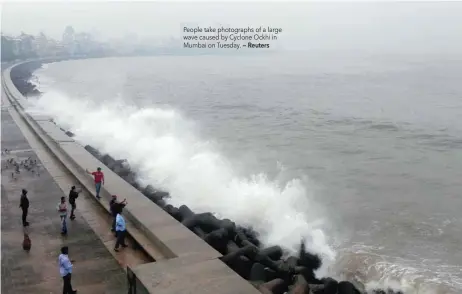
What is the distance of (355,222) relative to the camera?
1293cm

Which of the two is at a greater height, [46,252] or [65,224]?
[65,224]

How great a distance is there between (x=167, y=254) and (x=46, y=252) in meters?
2.00

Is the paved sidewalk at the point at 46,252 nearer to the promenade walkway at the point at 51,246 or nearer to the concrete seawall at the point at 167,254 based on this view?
the promenade walkway at the point at 51,246

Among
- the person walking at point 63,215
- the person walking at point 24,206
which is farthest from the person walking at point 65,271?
the person walking at point 24,206

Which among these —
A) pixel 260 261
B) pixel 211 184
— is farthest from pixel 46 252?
pixel 211 184

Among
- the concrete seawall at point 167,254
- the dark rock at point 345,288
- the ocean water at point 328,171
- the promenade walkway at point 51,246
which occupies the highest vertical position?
the concrete seawall at point 167,254

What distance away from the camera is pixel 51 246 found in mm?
8422

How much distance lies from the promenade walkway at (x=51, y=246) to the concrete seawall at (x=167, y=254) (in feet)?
1.22

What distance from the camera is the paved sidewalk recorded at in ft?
23.4

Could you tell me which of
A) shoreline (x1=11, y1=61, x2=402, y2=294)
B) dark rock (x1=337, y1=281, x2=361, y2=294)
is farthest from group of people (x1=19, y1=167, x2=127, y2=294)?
dark rock (x1=337, y1=281, x2=361, y2=294)

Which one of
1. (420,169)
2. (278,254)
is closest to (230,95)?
(420,169)

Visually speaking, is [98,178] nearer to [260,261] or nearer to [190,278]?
[260,261]

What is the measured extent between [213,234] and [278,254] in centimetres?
120

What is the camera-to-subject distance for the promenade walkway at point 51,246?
23.5 feet
